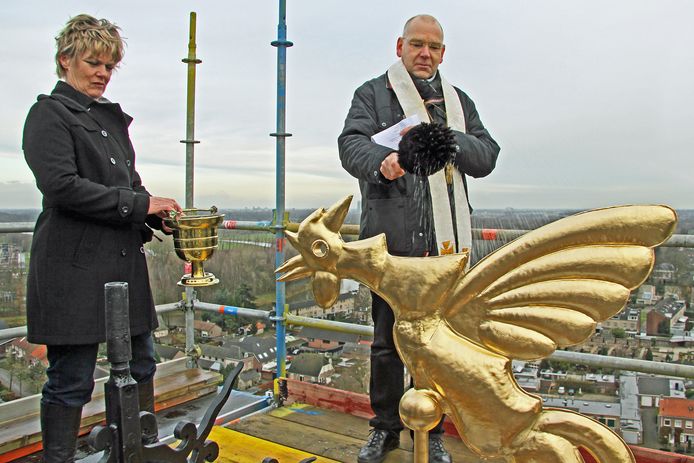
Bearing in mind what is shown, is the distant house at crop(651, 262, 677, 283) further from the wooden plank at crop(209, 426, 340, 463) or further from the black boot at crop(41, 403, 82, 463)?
the black boot at crop(41, 403, 82, 463)

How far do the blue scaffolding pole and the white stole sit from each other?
84 centimetres

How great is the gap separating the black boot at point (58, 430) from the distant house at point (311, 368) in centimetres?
117

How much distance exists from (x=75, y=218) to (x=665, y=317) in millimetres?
1683

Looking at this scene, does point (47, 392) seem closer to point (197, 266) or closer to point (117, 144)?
point (197, 266)

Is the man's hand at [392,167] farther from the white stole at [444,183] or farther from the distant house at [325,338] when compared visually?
the distant house at [325,338]

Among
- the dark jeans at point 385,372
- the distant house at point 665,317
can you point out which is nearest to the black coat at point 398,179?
the dark jeans at point 385,372

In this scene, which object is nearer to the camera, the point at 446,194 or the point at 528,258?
the point at 528,258

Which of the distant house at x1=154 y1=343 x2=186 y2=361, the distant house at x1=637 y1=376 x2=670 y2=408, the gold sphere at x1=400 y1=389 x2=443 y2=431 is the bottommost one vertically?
the distant house at x1=154 y1=343 x2=186 y2=361

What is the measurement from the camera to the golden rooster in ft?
3.54

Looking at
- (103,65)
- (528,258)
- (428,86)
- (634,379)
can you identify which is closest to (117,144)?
(103,65)

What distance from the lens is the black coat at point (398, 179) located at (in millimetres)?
1707

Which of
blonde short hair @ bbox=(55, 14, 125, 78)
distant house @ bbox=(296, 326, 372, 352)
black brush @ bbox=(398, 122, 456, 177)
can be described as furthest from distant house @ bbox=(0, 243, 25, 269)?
black brush @ bbox=(398, 122, 456, 177)

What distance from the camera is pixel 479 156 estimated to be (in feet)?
5.55

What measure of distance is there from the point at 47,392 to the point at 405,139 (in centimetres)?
118
